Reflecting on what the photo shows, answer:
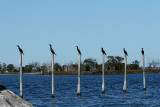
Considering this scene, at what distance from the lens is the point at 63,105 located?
114 feet

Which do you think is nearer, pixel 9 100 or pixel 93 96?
pixel 9 100

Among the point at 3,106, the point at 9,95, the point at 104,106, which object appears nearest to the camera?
the point at 3,106

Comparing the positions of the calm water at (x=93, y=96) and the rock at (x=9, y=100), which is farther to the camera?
the calm water at (x=93, y=96)

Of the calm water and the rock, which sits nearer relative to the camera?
the rock

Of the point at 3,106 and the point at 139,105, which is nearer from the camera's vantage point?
the point at 3,106

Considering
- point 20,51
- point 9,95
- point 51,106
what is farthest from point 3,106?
point 20,51

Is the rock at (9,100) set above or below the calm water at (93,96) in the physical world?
above

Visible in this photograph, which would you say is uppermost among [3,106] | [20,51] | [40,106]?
[20,51]

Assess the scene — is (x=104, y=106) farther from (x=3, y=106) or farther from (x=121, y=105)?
(x=3, y=106)

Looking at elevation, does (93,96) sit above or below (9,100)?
below

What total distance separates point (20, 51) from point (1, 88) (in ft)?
89.3

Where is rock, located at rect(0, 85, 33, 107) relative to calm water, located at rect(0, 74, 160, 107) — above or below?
above

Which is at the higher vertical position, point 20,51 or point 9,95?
point 20,51

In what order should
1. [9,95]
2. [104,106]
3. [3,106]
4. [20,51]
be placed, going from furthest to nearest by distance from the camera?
1. [20,51]
2. [104,106]
3. [9,95]
4. [3,106]
